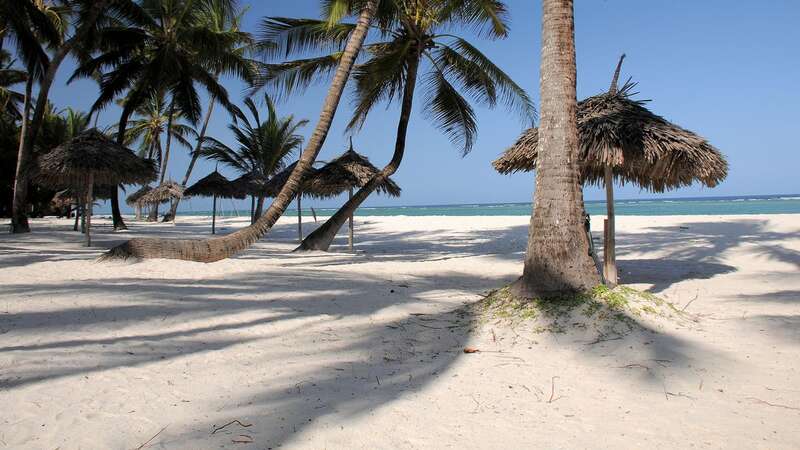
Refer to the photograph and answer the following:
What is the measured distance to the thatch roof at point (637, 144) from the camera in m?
5.83

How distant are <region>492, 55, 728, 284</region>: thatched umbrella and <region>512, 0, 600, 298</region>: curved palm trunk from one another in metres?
0.98

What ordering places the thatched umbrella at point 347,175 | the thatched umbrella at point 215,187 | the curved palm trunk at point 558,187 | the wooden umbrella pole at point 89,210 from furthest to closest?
the thatched umbrella at point 215,187
the thatched umbrella at point 347,175
the wooden umbrella pole at point 89,210
the curved palm trunk at point 558,187

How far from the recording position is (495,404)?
2.83 m

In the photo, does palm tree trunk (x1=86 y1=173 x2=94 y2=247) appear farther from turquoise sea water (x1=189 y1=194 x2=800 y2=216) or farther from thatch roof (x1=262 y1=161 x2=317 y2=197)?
turquoise sea water (x1=189 y1=194 x2=800 y2=216)

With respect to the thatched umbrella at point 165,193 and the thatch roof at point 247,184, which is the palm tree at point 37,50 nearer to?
the thatch roof at point 247,184

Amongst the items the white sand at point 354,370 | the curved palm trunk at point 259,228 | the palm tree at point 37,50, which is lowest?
the white sand at point 354,370

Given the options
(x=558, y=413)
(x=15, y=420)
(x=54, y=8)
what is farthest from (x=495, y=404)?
(x=54, y=8)

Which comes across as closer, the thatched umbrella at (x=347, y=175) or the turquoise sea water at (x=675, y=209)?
the thatched umbrella at (x=347, y=175)

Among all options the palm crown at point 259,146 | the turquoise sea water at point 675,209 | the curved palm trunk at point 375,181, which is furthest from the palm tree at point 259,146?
the turquoise sea water at point 675,209

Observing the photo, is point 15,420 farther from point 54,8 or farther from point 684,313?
point 54,8

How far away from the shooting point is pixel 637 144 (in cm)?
584

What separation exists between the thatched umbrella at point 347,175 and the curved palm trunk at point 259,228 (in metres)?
4.15

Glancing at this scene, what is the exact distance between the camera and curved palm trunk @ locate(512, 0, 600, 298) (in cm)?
461

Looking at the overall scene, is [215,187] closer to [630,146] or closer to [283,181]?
[283,181]
